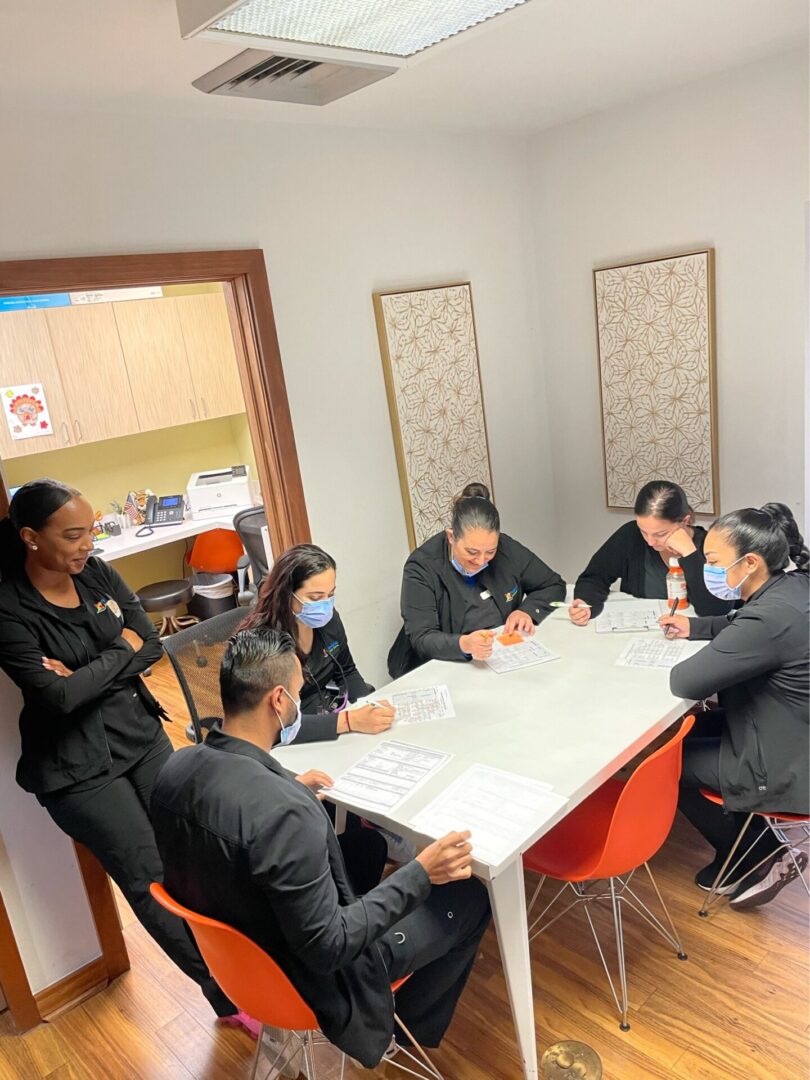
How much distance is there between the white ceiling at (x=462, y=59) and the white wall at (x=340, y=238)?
5.3 inches

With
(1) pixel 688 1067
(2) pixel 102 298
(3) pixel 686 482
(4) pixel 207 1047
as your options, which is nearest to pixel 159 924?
(4) pixel 207 1047

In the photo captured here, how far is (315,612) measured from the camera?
274 centimetres

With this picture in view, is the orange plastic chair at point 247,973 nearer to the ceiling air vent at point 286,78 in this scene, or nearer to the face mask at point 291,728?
the face mask at point 291,728

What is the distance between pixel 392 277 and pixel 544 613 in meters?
1.69

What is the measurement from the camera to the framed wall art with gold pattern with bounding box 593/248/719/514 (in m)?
3.78

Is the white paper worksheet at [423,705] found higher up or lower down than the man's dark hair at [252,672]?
lower down

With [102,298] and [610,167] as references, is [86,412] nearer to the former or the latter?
[102,298]

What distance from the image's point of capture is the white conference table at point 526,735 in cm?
204

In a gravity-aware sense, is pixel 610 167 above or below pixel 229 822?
above

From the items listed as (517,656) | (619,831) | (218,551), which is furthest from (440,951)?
(218,551)

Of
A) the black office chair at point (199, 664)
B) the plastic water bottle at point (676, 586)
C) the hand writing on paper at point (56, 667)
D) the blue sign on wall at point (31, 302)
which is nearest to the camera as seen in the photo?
the hand writing on paper at point (56, 667)

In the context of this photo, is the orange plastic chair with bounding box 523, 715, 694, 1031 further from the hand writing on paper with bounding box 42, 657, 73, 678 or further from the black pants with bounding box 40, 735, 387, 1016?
the hand writing on paper with bounding box 42, 657, 73, 678

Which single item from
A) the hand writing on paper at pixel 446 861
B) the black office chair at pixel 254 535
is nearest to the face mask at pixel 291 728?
the hand writing on paper at pixel 446 861

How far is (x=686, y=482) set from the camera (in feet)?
13.2
